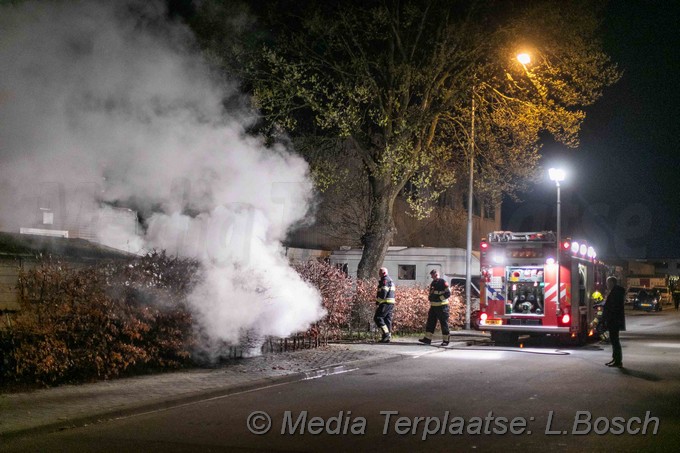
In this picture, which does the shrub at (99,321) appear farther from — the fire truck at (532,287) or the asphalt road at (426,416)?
the fire truck at (532,287)

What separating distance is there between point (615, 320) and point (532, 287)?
4.30 meters

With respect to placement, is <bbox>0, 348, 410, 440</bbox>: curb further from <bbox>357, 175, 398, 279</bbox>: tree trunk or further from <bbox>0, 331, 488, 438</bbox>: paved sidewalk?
<bbox>357, 175, 398, 279</bbox>: tree trunk

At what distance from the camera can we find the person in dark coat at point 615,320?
13.5 m

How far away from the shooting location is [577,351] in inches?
661

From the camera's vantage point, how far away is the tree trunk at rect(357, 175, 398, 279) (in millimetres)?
20312

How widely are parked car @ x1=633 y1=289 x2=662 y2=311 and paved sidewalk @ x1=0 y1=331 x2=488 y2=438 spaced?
120ft

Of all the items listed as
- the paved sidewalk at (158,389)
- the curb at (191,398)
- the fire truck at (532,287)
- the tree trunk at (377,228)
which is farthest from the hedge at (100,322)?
the fire truck at (532,287)

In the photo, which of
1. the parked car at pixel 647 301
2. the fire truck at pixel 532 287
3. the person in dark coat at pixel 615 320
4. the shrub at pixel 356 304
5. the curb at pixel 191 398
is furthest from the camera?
the parked car at pixel 647 301

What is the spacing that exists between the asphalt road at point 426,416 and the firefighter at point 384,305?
15.4 ft

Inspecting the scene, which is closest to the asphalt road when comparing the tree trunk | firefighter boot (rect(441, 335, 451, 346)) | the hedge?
the hedge

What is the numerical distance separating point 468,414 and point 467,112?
14.2 metres

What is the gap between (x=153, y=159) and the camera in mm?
12609

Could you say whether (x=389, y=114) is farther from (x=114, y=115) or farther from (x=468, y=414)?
A: (x=468, y=414)

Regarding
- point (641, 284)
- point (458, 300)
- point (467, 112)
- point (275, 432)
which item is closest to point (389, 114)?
point (467, 112)
